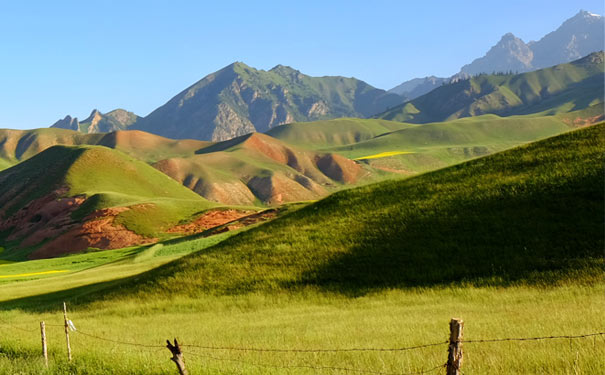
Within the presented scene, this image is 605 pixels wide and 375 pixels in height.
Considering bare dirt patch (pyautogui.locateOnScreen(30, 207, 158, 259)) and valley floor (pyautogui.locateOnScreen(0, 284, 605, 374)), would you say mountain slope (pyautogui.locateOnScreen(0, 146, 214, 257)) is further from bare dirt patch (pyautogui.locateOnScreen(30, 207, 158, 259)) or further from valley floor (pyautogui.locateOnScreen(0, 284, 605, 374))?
valley floor (pyautogui.locateOnScreen(0, 284, 605, 374))

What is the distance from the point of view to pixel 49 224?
465 ft

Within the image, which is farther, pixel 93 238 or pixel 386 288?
pixel 93 238

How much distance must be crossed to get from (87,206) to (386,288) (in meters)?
132

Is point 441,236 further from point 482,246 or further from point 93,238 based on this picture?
point 93,238

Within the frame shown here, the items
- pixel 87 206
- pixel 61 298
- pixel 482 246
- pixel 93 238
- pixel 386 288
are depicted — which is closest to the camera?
pixel 386 288

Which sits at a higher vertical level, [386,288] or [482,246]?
[482,246]

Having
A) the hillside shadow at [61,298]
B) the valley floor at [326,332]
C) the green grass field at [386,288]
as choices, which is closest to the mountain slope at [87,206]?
the green grass field at [386,288]

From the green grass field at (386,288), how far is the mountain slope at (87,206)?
81.7m

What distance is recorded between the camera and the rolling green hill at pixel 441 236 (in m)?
28.9

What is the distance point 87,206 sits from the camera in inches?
5610

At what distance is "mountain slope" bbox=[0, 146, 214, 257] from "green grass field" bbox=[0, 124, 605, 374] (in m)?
81.7

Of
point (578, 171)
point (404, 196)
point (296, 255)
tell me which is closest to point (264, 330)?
point (296, 255)

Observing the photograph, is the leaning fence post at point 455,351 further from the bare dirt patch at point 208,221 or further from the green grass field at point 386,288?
the bare dirt patch at point 208,221

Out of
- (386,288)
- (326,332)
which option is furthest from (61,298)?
(326,332)
